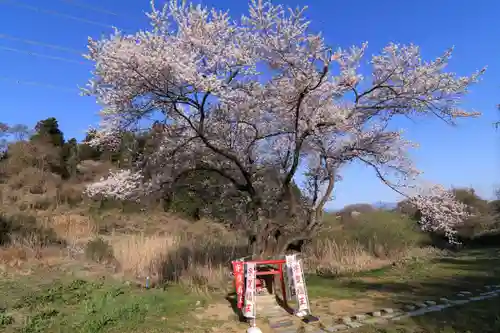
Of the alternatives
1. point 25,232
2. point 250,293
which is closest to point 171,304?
point 250,293

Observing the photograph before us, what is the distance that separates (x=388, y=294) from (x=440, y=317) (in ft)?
5.72

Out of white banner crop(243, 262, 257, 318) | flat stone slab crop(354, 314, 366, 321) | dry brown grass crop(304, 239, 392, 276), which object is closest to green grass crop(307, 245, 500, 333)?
flat stone slab crop(354, 314, 366, 321)

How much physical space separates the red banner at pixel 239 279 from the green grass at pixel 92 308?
25.3 inches

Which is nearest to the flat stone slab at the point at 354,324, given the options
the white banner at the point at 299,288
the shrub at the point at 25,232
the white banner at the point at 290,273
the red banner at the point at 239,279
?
the white banner at the point at 299,288

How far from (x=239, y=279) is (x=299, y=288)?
0.86 m

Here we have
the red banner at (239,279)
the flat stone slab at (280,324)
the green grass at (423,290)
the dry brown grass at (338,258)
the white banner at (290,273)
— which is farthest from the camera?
the dry brown grass at (338,258)

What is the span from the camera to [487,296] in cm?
709

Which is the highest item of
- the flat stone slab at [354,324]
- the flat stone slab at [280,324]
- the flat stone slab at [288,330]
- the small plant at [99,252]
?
the small plant at [99,252]

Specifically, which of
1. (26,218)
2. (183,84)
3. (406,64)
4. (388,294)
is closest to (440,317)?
(388,294)

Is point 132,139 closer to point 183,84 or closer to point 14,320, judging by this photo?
point 183,84

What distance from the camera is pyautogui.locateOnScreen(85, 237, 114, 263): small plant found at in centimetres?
997

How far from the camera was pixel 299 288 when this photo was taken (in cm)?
560

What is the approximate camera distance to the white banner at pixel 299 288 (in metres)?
5.50

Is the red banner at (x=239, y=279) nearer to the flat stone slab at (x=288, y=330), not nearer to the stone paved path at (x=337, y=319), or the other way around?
the stone paved path at (x=337, y=319)
